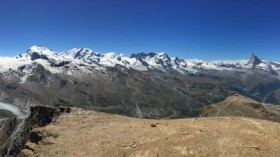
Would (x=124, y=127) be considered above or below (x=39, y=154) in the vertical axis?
above

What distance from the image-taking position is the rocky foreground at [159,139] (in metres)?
38.1

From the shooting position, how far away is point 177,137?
41.0 metres

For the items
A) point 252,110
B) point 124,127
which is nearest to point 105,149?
point 124,127

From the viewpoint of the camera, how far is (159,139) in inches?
1626

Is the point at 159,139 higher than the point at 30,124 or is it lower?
lower

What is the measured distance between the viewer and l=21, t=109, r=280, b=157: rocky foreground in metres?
38.1

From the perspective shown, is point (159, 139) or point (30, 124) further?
point (30, 124)

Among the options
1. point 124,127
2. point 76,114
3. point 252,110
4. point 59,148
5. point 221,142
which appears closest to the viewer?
point 221,142

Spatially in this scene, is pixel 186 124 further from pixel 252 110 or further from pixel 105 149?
pixel 252 110

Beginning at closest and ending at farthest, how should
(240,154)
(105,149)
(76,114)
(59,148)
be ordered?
(240,154) < (105,149) < (59,148) < (76,114)

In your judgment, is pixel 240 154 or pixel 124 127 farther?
pixel 124 127

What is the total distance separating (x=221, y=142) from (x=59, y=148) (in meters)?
17.8

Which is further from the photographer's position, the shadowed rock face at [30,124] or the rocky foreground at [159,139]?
the shadowed rock face at [30,124]

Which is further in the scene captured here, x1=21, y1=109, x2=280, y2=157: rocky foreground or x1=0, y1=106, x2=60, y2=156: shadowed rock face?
x1=0, y1=106, x2=60, y2=156: shadowed rock face
